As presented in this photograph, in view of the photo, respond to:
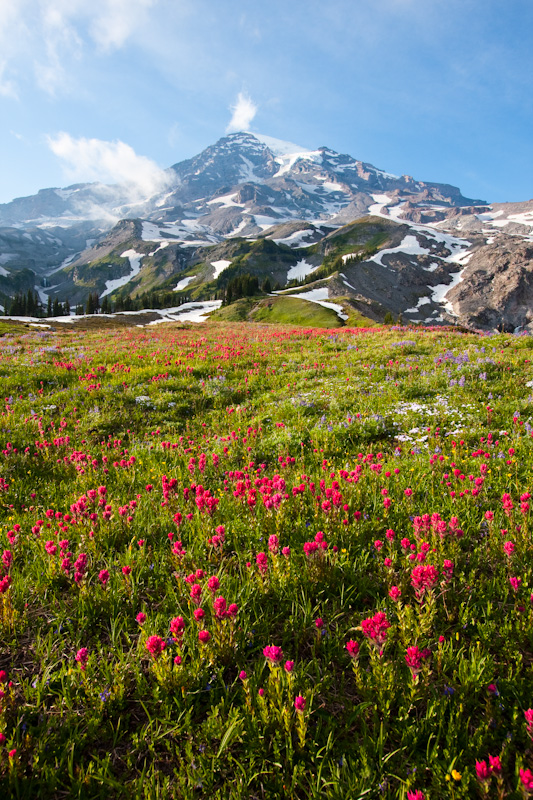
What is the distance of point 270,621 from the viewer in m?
3.07

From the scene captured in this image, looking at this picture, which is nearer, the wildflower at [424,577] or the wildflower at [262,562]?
the wildflower at [424,577]

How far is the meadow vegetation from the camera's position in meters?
2.11

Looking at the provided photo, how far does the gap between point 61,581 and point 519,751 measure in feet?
12.8

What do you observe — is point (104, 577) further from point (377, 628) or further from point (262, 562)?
point (377, 628)

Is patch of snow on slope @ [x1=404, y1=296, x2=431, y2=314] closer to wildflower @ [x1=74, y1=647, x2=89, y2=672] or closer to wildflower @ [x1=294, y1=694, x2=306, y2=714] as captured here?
wildflower @ [x1=294, y1=694, x2=306, y2=714]

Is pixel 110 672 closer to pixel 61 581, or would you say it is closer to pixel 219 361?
pixel 61 581

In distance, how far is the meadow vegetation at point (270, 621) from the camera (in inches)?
83.1

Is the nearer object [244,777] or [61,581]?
[244,777]

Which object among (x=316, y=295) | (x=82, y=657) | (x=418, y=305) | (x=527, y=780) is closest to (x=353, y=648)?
(x=527, y=780)

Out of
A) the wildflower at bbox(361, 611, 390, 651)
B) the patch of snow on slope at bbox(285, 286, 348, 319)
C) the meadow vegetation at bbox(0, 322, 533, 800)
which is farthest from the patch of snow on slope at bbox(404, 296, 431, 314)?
the wildflower at bbox(361, 611, 390, 651)

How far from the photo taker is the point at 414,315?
14788 cm

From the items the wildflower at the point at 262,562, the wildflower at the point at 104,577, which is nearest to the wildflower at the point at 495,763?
the wildflower at the point at 262,562

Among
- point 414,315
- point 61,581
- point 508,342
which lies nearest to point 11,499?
point 61,581

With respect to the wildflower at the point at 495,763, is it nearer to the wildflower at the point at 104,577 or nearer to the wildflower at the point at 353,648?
the wildflower at the point at 353,648
